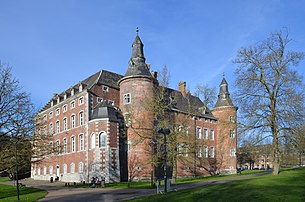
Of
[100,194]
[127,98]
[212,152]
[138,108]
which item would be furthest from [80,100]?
[212,152]

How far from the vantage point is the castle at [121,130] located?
111 ft

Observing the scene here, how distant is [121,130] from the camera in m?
38.3

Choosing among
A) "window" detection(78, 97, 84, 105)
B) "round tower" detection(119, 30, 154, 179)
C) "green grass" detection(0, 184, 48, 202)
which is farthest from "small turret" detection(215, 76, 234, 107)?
"green grass" detection(0, 184, 48, 202)

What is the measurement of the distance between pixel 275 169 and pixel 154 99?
13.6 metres

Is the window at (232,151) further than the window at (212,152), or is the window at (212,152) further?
the window at (232,151)

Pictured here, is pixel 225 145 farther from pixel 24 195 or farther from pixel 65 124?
pixel 24 195

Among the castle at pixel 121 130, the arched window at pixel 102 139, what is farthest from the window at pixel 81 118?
the arched window at pixel 102 139

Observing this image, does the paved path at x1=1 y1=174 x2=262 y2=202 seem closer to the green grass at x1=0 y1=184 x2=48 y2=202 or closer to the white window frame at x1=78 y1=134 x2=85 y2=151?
the green grass at x1=0 y1=184 x2=48 y2=202

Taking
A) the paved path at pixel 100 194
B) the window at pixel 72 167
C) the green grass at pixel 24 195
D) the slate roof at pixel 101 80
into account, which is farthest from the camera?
the window at pixel 72 167

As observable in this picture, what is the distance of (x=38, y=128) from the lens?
1925 centimetres

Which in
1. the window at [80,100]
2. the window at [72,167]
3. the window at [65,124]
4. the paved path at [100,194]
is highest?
the window at [80,100]

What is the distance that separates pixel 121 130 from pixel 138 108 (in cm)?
365

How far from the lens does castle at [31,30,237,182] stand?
3375 centimetres

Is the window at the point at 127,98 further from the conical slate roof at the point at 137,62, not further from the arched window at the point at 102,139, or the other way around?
the arched window at the point at 102,139
